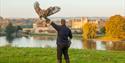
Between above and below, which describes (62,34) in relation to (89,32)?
above

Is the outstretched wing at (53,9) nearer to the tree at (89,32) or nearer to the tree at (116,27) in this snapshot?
the tree at (116,27)

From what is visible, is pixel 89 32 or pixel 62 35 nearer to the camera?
pixel 62 35

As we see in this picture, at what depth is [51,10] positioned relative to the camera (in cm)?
1382

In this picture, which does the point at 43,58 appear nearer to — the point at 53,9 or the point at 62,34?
the point at 62,34

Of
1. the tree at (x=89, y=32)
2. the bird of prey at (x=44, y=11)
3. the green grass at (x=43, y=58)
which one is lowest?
the tree at (x=89, y=32)

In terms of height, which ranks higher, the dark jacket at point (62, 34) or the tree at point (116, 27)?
the dark jacket at point (62, 34)

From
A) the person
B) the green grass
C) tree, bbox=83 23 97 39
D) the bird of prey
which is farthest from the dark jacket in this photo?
tree, bbox=83 23 97 39

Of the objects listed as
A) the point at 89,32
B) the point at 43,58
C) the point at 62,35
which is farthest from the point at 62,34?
the point at 89,32

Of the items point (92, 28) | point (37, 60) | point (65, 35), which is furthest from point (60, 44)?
point (92, 28)

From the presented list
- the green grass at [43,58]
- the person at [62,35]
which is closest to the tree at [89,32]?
the green grass at [43,58]

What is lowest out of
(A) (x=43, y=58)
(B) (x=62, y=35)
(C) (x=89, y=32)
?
(C) (x=89, y=32)

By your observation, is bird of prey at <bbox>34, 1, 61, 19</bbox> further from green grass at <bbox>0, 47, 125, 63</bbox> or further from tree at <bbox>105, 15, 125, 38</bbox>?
tree at <bbox>105, 15, 125, 38</bbox>

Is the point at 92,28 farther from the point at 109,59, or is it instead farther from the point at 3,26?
the point at 109,59

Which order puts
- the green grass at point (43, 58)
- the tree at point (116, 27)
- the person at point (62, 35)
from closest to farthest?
the person at point (62, 35) → the green grass at point (43, 58) → the tree at point (116, 27)
